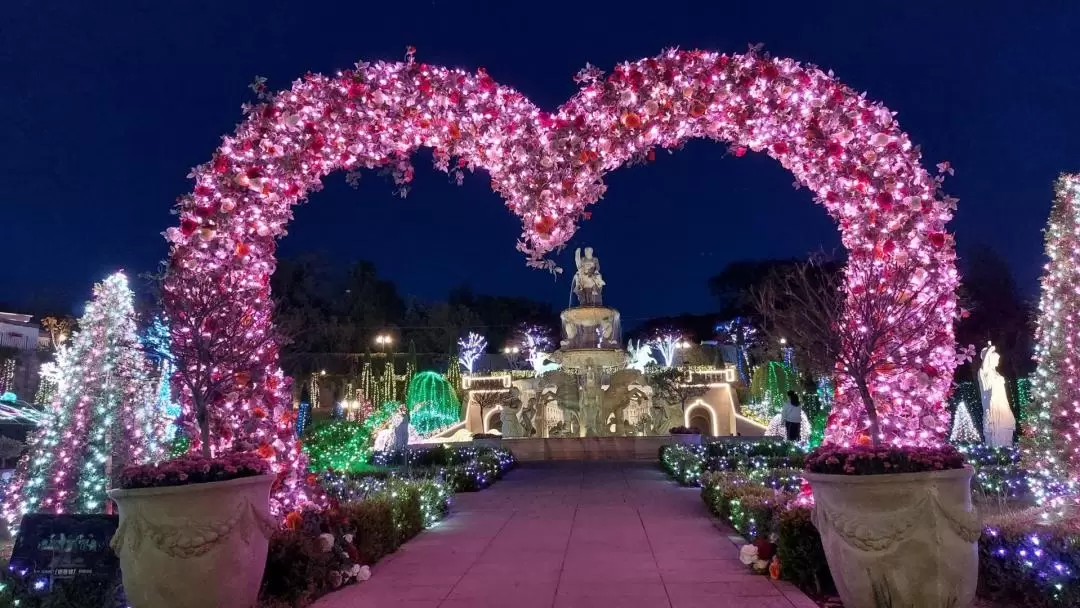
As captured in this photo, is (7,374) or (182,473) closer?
(182,473)

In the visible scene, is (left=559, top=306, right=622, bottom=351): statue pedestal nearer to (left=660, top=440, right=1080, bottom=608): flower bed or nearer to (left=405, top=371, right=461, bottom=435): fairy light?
(left=405, top=371, right=461, bottom=435): fairy light

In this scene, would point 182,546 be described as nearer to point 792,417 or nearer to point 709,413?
point 792,417

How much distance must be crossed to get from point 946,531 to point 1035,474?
555cm

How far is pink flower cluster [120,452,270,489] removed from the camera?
4.99 meters

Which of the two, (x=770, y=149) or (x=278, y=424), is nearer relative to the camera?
(x=278, y=424)

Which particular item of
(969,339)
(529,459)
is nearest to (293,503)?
(529,459)

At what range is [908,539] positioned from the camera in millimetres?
4633

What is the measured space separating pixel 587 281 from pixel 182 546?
23452mm

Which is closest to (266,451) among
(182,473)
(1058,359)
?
(182,473)

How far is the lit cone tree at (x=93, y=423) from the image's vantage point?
945 centimetres

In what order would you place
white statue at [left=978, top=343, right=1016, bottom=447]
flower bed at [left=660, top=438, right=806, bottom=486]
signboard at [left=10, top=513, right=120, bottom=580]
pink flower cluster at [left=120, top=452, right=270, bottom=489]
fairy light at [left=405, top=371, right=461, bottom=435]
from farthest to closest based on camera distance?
fairy light at [left=405, top=371, right=461, bottom=435] < white statue at [left=978, top=343, right=1016, bottom=447] < flower bed at [left=660, top=438, right=806, bottom=486] < signboard at [left=10, top=513, right=120, bottom=580] < pink flower cluster at [left=120, top=452, right=270, bottom=489]

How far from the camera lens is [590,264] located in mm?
27609

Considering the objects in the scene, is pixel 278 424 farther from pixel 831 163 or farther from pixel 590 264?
pixel 590 264

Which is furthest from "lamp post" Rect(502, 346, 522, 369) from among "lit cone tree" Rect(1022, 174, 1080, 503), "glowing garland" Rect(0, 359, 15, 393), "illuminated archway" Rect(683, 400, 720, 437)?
"lit cone tree" Rect(1022, 174, 1080, 503)
